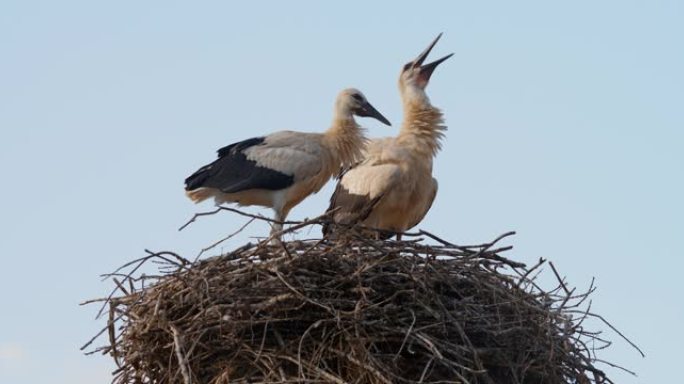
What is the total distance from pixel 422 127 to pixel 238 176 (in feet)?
4.53

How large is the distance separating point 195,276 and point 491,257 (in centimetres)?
171

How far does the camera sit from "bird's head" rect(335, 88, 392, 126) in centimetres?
1045

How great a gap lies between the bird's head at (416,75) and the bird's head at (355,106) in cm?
29

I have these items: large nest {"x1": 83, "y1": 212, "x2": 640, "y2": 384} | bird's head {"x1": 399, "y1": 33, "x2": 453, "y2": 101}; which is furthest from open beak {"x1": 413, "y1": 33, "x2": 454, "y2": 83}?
large nest {"x1": 83, "y1": 212, "x2": 640, "y2": 384}

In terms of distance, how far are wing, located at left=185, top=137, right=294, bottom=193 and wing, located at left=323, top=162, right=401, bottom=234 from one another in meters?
0.40

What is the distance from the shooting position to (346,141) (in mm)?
10266

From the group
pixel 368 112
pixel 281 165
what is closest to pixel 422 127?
pixel 368 112

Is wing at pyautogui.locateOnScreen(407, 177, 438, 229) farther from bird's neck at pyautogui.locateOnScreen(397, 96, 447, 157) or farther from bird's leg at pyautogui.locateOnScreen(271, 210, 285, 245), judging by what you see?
bird's leg at pyautogui.locateOnScreen(271, 210, 285, 245)

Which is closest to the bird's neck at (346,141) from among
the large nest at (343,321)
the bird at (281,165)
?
the bird at (281,165)

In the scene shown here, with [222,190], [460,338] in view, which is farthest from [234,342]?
[222,190]

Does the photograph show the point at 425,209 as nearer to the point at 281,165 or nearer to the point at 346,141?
the point at 346,141

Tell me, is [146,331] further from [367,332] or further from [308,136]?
[308,136]

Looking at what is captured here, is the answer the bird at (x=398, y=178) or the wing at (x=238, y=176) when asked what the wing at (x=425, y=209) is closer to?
the bird at (x=398, y=178)

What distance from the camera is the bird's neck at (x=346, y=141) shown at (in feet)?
33.5
